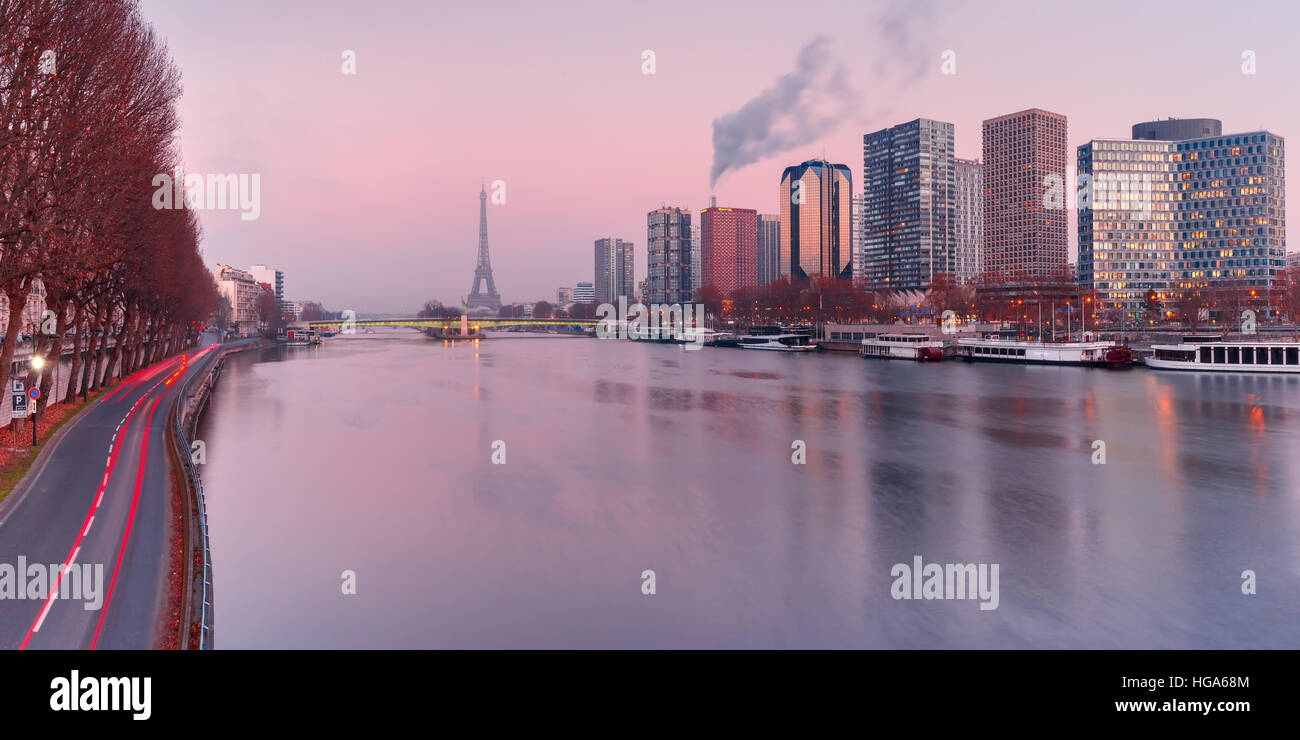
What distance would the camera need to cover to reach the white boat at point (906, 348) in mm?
100562

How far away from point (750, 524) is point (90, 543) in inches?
644

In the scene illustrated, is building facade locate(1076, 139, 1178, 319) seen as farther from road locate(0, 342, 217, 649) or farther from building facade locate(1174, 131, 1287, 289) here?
road locate(0, 342, 217, 649)

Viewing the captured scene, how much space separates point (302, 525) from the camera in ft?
75.3

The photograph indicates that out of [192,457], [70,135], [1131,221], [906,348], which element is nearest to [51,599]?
[192,457]

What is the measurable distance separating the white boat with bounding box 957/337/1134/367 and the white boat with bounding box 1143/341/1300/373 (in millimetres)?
5086

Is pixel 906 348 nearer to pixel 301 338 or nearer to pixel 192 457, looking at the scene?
pixel 192 457

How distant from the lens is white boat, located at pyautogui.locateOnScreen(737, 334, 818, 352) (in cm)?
13025

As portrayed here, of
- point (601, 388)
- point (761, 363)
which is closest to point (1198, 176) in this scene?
point (761, 363)

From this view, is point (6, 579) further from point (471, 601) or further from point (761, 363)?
point (761, 363)

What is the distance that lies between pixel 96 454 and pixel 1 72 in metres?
11.3

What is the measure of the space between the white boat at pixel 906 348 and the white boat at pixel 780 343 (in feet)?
39.4

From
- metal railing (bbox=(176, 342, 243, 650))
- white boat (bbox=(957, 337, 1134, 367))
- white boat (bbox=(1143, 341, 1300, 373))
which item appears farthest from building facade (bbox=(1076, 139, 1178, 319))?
metal railing (bbox=(176, 342, 243, 650))

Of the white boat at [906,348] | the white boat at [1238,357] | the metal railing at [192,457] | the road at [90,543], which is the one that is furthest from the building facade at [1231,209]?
the road at [90,543]

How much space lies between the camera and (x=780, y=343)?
13525 centimetres
